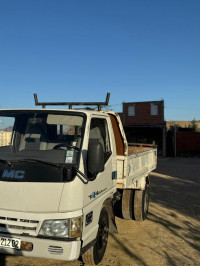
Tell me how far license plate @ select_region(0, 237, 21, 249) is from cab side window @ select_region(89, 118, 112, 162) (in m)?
1.55

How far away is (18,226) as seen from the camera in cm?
286

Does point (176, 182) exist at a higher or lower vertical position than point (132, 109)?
lower

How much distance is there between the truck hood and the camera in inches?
112

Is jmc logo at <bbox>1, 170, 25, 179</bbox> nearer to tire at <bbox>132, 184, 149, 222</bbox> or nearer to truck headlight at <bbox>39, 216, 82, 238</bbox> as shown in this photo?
truck headlight at <bbox>39, 216, 82, 238</bbox>

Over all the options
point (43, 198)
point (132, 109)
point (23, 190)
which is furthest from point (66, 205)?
point (132, 109)

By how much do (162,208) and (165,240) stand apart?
7.71ft

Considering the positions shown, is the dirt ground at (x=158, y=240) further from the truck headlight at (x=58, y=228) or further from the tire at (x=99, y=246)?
the truck headlight at (x=58, y=228)

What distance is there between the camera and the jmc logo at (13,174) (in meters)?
2.99

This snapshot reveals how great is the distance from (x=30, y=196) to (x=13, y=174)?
13.6 inches

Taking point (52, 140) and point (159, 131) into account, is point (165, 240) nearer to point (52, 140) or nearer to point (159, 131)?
point (52, 140)

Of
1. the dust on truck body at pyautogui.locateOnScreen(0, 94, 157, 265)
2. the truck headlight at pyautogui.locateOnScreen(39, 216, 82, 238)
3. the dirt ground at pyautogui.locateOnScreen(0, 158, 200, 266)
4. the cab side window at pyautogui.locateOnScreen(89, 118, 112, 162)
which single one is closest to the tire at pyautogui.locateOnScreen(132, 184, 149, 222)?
the dirt ground at pyautogui.locateOnScreen(0, 158, 200, 266)

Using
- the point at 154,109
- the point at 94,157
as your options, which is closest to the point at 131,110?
the point at 154,109

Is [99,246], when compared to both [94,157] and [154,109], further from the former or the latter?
[154,109]

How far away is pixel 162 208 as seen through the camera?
7.34m
